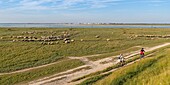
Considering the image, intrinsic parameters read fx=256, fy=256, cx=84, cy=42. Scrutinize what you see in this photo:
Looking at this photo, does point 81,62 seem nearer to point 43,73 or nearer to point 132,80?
point 43,73

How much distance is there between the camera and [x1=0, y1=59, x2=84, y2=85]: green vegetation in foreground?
92.4 ft

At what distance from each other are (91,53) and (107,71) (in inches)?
606

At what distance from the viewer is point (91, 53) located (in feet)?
150

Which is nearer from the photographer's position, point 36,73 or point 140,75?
point 140,75

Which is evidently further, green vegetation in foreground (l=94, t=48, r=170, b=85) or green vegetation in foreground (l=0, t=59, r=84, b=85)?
green vegetation in foreground (l=0, t=59, r=84, b=85)

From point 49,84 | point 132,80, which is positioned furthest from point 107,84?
point 49,84

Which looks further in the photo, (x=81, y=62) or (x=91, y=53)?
(x=91, y=53)

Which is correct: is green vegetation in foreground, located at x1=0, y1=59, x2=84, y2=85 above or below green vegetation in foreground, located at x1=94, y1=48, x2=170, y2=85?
below

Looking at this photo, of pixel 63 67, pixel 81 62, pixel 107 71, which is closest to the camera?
pixel 107 71

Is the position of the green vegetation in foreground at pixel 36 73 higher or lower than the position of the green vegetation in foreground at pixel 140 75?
lower

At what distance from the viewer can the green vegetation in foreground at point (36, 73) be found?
1109 inches

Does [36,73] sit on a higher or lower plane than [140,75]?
lower

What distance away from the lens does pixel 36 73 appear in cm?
3078

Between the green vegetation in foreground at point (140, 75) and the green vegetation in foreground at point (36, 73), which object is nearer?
the green vegetation in foreground at point (140, 75)
